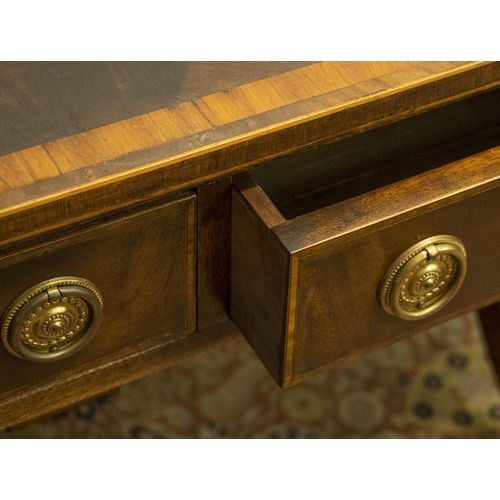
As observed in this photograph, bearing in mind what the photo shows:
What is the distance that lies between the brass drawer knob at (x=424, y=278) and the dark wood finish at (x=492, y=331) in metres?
0.25

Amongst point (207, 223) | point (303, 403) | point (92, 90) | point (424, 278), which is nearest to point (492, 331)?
point (303, 403)

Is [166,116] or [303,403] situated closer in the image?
[166,116]

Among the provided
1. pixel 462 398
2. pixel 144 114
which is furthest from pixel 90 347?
pixel 462 398

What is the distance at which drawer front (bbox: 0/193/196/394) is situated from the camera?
65cm

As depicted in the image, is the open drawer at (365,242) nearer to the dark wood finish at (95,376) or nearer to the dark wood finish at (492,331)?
the dark wood finish at (95,376)

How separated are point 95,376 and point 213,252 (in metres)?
0.14

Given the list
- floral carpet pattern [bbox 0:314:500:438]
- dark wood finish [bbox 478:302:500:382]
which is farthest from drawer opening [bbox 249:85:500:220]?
floral carpet pattern [bbox 0:314:500:438]

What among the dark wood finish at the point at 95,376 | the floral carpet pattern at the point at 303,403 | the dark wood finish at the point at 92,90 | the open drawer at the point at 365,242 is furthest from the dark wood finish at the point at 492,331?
the dark wood finish at the point at 92,90

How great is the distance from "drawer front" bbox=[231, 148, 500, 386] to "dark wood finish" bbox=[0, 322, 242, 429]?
6 centimetres

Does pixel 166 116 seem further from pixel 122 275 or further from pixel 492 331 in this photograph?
pixel 492 331

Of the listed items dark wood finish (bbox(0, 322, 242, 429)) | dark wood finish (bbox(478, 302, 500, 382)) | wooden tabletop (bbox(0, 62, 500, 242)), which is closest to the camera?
wooden tabletop (bbox(0, 62, 500, 242))

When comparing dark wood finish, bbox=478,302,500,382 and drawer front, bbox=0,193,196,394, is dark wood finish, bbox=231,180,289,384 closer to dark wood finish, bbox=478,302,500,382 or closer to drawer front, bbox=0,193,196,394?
drawer front, bbox=0,193,196,394

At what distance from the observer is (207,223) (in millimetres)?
715

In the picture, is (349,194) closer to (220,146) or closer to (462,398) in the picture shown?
(220,146)
